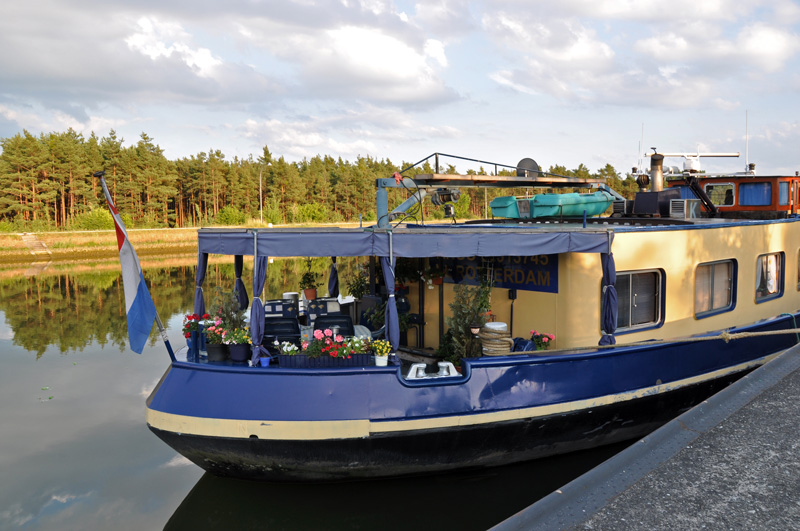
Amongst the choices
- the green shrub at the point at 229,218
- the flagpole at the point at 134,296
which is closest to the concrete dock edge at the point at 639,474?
the flagpole at the point at 134,296

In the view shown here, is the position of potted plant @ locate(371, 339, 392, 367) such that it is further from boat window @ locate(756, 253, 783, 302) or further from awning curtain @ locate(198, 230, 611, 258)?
boat window @ locate(756, 253, 783, 302)

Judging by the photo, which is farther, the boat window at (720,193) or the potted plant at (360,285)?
the boat window at (720,193)

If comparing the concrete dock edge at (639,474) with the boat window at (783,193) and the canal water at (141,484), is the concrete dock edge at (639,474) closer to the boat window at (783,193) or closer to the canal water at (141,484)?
the canal water at (141,484)

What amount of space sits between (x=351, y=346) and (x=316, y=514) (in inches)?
74.7

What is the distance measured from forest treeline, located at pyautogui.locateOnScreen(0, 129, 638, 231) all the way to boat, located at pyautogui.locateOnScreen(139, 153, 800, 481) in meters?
31.7

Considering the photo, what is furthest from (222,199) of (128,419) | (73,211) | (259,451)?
(259,451)

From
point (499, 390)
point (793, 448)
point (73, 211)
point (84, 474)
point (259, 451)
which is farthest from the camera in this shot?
point (73, 211)

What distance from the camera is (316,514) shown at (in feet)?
21.4

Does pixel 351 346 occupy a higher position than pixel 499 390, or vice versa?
pixel 351 346

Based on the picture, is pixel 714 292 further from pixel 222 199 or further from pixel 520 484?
pixel 222 199

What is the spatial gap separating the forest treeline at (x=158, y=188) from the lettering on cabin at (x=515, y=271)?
104 feet

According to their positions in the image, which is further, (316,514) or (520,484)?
(520,484)

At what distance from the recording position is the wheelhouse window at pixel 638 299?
8141 mm

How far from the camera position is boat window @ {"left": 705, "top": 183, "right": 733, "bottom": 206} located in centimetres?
1234
